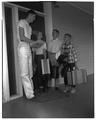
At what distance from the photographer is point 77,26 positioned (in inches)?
191

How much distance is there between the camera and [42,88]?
11.2 feet

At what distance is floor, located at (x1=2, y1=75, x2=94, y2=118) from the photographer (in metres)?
1.95

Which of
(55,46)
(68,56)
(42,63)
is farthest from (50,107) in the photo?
(55,46)

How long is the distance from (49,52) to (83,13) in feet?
7.44

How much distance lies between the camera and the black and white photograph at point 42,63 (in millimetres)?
2283

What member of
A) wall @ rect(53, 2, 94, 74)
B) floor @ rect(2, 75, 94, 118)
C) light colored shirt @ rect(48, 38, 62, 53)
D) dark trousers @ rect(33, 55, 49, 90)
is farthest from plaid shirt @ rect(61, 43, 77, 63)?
wall @ rect(53, 2, 94, 74)

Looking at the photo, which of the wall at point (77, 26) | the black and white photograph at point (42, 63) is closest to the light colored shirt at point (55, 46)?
the black and white photograph at point (42, 63)

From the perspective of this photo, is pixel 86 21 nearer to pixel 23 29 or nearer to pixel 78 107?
pixel 23 29

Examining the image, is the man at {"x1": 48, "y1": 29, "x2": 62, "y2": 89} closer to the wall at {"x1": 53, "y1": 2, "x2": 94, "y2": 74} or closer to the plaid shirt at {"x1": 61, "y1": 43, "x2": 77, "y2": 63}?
the plaid shirt at {"x1": 61, "y1": 43, "x2": 77, "y2": 63}

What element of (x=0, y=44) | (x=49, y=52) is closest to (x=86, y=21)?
(x=49, y=52)

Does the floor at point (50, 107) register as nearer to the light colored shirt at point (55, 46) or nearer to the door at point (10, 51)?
the door at point (10, 51)

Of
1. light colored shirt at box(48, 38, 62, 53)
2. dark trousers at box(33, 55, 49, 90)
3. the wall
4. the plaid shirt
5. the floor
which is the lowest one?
the floor

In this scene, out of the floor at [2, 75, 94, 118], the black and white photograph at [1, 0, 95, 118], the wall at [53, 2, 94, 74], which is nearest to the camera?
the floor at [2, 75, 94, 118]

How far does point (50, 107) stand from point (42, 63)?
1051 millimetres
